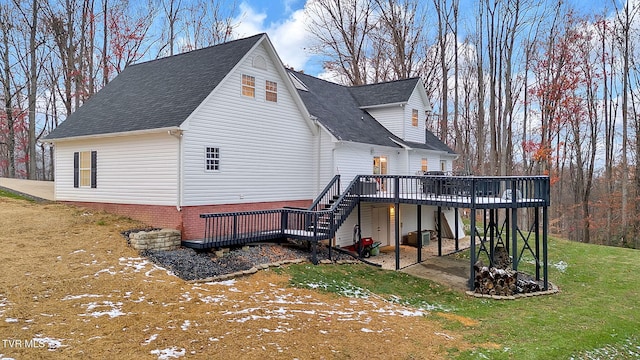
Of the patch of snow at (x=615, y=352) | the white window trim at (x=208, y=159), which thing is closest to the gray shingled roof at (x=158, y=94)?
the white window trim at (x=208, y=159)

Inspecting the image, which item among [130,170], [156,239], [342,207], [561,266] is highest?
[130,170]

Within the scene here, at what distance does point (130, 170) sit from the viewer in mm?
14180

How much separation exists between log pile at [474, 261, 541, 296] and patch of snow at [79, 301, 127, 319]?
33.7 ft

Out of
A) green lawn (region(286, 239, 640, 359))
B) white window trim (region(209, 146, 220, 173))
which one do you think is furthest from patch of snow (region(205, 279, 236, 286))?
white window trim (region(209, 146, 220, 173))

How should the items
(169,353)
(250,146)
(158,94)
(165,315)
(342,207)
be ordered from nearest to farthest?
(169,353)
(165,315)
(250,146)
(158,94)
(342,207)

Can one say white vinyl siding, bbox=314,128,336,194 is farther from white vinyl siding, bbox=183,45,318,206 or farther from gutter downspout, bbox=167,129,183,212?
gutter downspout, bbox=167,129,183,212

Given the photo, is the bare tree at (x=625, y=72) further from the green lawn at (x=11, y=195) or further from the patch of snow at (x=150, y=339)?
the green lawn at (x=11, y=195)

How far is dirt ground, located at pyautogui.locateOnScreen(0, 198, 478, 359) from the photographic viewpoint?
6.30m

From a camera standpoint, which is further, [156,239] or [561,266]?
[561,266]

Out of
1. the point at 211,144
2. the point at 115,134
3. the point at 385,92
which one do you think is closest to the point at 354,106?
the point at 385,92

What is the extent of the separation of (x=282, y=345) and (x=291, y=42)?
32.3m

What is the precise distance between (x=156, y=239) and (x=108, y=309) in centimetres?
460

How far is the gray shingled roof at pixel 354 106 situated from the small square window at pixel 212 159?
17.4 ft

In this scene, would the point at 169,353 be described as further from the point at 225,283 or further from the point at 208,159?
the point at 208,159
